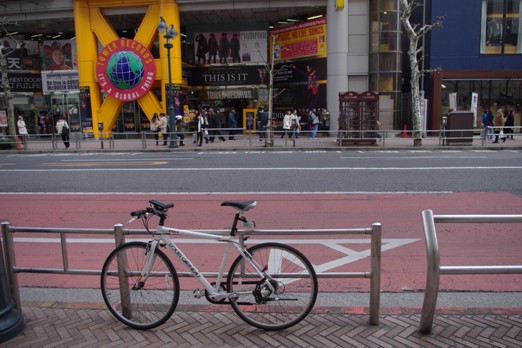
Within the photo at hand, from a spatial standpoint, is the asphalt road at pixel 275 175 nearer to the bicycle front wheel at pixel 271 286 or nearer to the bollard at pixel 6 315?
the bicycle front wheel at pixel 271 286

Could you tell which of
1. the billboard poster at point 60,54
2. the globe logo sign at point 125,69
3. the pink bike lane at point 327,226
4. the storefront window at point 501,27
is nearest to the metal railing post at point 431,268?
the pink bike lane at point 327,226

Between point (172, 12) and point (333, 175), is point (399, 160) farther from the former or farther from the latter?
point (172, 12)

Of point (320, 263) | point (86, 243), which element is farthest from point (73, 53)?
point (320, 263)

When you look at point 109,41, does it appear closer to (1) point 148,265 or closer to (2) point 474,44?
(2) point 474,44

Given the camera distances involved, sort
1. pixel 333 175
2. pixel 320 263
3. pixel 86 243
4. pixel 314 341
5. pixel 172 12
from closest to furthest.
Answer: pixel 314 341
pixel 320 263
pixel 86 243
pixel 333 175
pixel 172 12

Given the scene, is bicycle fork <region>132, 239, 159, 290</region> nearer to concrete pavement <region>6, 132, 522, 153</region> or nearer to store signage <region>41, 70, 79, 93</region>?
concrete pavement <region>6, 132, 522, 153</region>

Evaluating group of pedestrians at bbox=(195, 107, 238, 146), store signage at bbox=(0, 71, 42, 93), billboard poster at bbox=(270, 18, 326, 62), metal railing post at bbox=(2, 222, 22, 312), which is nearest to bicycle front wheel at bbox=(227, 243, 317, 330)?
metal railing post at bbox=(2, 222, 22, 312)

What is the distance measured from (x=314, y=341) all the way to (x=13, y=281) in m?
2.94

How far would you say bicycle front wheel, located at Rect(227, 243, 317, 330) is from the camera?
3.91 metres

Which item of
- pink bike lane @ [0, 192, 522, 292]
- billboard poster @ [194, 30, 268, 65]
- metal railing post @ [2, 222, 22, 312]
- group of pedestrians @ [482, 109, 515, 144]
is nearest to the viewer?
metal railing post @ [2, 222, 22, 312]

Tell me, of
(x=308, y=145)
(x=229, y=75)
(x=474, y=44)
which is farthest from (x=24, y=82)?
(x=474, y=44)

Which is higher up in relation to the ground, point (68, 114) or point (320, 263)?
point (68, 114)

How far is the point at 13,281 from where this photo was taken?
4.25 m

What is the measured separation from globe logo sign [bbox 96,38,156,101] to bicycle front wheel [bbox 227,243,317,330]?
26629mm
